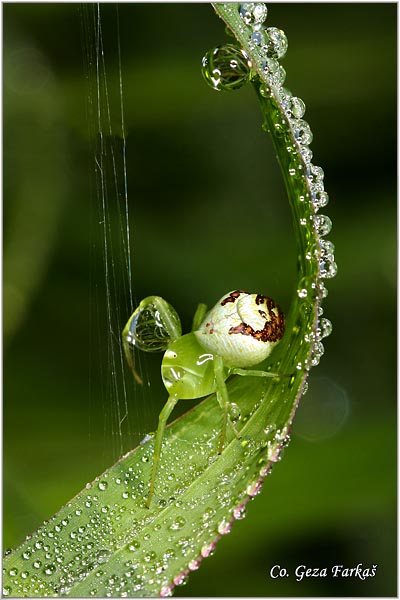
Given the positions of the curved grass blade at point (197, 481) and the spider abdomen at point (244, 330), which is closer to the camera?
the curved grass blade at point (197, 481)

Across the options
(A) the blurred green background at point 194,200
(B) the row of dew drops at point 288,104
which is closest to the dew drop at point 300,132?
(B) the row of dew drops at point 288,104

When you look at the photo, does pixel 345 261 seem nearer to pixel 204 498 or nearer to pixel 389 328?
pixel 389 328

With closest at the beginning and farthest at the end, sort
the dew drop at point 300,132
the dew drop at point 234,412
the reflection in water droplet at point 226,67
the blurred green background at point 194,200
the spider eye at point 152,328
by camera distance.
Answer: the dew drop at point 300,132, the reflection in water droplet at point 226,67, the dew drop at point 234,412, the spider eye at point 152,328, the blurred green background at point 194,200

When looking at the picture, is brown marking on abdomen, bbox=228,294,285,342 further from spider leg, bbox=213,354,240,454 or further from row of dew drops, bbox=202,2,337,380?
row of dew drops, bbox=202,2,337,380

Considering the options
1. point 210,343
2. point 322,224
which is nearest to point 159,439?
point 210,343

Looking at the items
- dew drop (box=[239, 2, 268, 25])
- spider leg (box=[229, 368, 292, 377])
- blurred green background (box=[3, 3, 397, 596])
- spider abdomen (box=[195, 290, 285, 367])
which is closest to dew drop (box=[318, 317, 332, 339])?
spider leg (box=[229, 368, 292, 377])

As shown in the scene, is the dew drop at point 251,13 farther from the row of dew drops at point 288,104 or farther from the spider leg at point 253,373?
the spider leg at point 253,373

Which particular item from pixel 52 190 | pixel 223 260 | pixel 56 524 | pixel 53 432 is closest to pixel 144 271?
pixel 223 260
